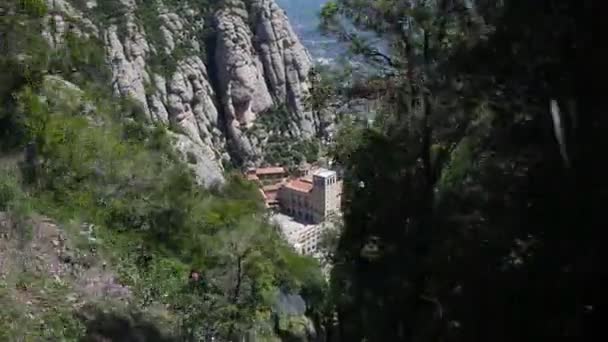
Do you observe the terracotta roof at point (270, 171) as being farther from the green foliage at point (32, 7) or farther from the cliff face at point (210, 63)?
the green foliage at point (32, 7)

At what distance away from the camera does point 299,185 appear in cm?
4466

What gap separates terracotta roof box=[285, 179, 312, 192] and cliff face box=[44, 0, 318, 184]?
632 cm

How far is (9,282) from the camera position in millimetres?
5840

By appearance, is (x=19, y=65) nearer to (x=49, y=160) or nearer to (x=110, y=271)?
(x=49, y=160)

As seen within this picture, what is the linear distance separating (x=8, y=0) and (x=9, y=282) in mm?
6758

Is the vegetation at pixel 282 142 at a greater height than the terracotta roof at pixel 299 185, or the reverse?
the terracotta roof at pixel 299 185

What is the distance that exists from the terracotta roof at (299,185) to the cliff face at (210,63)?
6.32 metres

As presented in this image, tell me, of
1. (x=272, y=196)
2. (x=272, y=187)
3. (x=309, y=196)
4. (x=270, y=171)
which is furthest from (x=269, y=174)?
(x=309, y=196)

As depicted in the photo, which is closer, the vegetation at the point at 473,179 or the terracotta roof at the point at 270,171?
the vegetation at the point at 473,179

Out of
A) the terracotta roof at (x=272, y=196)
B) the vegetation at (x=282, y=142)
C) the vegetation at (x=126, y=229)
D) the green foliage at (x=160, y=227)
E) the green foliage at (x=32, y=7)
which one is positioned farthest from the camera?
the vegetation at (x=282, y=142)

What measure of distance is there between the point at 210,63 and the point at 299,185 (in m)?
24.2

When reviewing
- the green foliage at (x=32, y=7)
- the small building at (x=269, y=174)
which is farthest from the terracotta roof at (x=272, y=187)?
the green foliage at (x=32, y=7)

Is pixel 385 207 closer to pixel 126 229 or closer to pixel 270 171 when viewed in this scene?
pixel 126 229

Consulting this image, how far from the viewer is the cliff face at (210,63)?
50156mm
